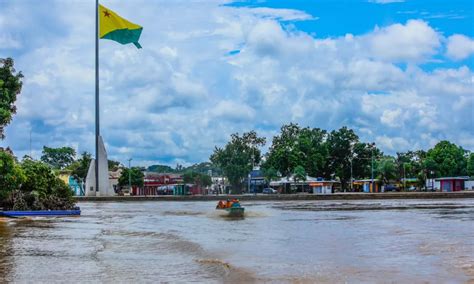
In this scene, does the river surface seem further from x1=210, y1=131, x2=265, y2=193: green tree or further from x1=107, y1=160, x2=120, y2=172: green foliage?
x1=107, y1=160, x2=120, y2=172: green foliage

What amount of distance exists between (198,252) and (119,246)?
2.71 meters

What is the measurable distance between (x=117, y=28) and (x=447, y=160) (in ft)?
235

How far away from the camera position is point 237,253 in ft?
56.2

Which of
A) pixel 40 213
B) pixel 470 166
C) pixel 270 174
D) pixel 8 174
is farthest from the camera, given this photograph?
pixel 470 166

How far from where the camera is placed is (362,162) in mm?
100312

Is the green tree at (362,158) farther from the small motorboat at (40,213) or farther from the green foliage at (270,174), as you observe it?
the small motorboat at (40,213)

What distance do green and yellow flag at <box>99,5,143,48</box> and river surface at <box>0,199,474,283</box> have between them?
20677 millimetres

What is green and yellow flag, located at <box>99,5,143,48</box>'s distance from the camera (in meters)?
44.4

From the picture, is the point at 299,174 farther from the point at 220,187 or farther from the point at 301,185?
the point at 220,187

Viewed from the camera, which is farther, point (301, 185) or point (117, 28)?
point (301, 185)

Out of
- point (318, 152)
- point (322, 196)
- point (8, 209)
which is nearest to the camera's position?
point (8, 209)

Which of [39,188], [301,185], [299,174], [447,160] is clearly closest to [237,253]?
[39,188]

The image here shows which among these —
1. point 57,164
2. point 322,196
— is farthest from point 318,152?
point 57,164

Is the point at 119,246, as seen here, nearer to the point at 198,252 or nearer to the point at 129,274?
the point at 198,252
